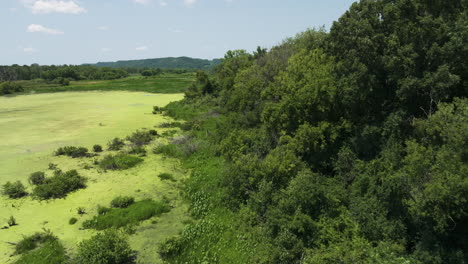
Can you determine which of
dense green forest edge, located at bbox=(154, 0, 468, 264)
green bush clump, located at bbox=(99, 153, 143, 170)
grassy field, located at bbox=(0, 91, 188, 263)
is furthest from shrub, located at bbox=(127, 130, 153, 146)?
dense green forest edge, located at bbox=(154, 0, 468, 264)

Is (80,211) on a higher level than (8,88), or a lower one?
lower

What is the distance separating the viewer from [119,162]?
2250 centimetres

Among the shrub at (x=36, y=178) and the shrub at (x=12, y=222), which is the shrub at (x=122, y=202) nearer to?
the shrub at (x=12, y=222)

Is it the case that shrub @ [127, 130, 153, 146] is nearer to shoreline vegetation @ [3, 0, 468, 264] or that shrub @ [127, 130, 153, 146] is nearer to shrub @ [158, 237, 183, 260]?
shoreline vegetation @ [3, 0, 468, 264]

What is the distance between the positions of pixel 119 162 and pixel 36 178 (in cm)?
550

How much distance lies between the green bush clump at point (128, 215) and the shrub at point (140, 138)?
39.5 ft

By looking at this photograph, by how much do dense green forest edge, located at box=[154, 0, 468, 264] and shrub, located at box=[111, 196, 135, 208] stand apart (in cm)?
362

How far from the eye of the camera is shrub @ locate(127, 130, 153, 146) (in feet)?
91.3

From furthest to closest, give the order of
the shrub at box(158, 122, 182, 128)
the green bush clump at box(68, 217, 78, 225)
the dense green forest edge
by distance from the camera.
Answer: the shrub at box(158, 122, 182, 128) < the green bush clump at box(68, 217, 78, 225) < the dense green forest edge

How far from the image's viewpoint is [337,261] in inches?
408

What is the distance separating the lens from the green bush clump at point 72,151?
2461 centimetres

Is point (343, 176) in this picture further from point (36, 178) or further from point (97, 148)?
point (97, 148)

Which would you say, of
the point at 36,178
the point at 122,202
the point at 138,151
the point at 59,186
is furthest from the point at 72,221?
the point at 138,151

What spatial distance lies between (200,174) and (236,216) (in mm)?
6237
